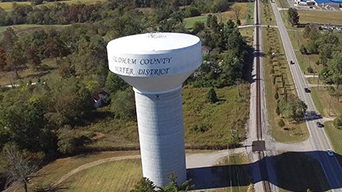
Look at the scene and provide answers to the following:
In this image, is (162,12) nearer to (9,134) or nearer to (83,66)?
(83,66)

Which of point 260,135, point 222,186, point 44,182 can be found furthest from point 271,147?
point 44,182

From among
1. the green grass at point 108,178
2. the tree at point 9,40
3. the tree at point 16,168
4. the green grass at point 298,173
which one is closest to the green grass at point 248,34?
the green grass at point 298,173

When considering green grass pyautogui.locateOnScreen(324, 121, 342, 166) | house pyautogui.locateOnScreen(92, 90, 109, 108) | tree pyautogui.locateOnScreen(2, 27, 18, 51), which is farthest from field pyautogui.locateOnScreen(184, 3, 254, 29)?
green grass pyautogui.locateOnScreen(324, 121, 342, 166)

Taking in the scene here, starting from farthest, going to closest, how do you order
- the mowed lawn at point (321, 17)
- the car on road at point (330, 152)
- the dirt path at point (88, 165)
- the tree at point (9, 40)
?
the mowed lawn at point (321, 17) → the tree at point (9, 40) → the car on road at point (330, 152) → the dirt path at point (88, 165)

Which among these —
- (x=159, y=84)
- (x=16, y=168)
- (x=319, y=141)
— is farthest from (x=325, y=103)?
(x=16, y=168)

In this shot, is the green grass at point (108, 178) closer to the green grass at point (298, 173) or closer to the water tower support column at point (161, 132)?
the water tower support column at point (161, 132)

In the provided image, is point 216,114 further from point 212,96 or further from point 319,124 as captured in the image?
point 319,124

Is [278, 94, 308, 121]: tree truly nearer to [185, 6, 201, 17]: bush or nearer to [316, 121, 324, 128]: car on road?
[316, 121, 324, 128]: car on road
